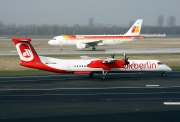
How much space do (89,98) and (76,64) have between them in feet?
37.9

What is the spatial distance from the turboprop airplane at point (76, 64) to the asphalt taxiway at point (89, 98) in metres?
1.09

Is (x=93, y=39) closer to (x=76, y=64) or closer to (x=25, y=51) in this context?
(x=76, y=64)

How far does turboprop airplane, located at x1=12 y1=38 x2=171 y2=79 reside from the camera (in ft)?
119

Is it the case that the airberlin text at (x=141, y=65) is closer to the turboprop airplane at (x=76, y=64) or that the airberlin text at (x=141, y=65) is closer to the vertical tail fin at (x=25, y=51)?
the turboprop airplane at (x=76, y=64)

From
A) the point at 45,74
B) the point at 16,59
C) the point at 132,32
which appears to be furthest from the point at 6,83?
the point at 132,32

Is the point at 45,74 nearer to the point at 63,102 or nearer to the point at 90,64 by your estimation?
the point at 90,64

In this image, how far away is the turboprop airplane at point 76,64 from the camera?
36406mm

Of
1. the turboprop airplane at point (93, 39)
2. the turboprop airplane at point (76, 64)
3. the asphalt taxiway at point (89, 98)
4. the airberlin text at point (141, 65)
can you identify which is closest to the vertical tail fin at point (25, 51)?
the turboprop airplane at point (76, 64)

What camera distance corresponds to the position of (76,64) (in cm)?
3766

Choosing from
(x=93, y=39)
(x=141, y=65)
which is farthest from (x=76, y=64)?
(x=93, y=39)

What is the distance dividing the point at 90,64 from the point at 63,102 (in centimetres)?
1316

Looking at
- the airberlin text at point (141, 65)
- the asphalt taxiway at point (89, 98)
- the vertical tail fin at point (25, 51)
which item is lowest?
the asphalt taxiway at point (89, 98)

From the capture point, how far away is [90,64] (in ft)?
124

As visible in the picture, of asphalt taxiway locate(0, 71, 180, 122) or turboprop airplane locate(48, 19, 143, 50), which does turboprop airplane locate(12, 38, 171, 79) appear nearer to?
asphalt taxiway locate(0, 71, 180, 122)
